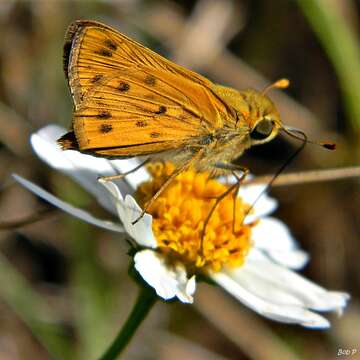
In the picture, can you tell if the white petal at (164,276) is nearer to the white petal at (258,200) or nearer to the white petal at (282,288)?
the white petal at (282,288)

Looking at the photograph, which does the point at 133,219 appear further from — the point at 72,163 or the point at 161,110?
the point at 72,163

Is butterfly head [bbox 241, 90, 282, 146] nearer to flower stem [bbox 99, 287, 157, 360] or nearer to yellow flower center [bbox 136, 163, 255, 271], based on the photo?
yellow flower center [bbox 136, 163, 255, 271]

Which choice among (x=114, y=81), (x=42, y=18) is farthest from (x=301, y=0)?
(x=114, y=81)

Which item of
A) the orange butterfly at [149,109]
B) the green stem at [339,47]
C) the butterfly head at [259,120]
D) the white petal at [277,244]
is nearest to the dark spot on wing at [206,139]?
the orange butterfly at [149,109]

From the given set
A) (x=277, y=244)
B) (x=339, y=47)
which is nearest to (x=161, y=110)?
(x=277, y=244)

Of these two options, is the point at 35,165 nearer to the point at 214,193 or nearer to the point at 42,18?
the point at 42,18

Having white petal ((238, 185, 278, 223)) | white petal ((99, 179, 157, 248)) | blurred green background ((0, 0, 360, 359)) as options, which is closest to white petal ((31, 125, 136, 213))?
white petal ((99, 179, 157, 248))
